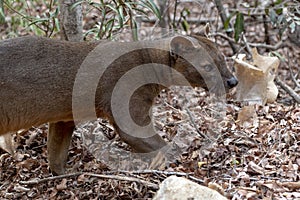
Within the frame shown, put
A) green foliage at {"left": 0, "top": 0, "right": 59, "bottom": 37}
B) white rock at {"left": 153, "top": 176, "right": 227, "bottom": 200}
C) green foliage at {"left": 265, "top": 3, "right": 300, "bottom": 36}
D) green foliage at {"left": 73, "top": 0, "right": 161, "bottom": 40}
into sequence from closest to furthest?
1. white rock at {"left": 153, "top": 176, "right": 227, "bottom": 200}
2. green foliage at {"left": 73, "top": 0, "right": 161, "bottom": 40}
3. green foliage at {"left": 0, "top": 0, "right": 59, "bottom": 37}
4. green foliage at {"left": 265, "top": 3, "right": 300, "bottom": 36}

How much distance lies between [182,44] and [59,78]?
1.06m

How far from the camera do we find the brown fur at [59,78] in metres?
4.87

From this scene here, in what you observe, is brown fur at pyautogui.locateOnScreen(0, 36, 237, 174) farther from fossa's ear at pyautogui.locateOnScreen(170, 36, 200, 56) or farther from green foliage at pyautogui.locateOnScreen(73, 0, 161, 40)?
green foliage at pyautogui.locateOnScreen(73, 0, 161, 40)

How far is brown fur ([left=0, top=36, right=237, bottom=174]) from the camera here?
487 centimetres

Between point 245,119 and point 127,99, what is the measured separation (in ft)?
4.87

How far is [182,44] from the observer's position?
204 inches

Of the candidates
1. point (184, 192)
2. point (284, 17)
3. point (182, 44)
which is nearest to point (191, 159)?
point (182, 44)

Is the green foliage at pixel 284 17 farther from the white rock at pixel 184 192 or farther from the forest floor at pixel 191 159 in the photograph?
the white rock at pixel 184 192

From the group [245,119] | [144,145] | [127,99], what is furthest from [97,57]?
[245,119]

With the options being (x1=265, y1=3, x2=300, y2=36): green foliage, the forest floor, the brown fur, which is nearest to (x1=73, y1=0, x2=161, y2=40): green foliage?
the brown fur

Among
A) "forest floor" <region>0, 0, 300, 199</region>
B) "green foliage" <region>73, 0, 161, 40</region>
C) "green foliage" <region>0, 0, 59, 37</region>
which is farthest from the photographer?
"green foliage" <region>0, 0, 59, 37</region>

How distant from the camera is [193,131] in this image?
233 inches

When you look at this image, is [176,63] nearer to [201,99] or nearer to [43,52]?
[43,52]

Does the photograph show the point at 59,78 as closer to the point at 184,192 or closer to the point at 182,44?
the point at 182,44
